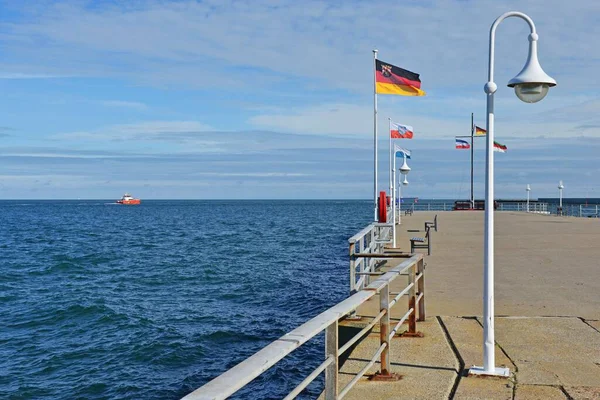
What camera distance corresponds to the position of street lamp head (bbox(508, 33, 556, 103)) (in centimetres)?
639

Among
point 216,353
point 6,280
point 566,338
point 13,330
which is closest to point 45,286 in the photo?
point 6,280

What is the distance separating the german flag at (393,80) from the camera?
19.5 m

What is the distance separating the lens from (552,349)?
26.1 feet

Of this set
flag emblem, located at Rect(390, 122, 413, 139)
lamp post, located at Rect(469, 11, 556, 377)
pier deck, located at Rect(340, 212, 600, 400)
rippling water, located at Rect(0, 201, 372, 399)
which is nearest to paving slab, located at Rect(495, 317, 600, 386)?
pier deck, located at Rect(340, 212, 600, 400)

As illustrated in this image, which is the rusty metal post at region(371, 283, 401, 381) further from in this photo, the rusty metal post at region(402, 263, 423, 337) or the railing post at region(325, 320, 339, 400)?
the railing post at region(325, 320, 339, 400)

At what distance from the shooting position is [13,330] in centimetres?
1723

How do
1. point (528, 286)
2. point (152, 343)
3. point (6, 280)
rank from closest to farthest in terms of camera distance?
point (528, 286)
point (152, 343)
point (6, 280)

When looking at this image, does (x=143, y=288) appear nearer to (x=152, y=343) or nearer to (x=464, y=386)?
(x=152, y=343)

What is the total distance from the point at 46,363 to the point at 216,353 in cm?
364

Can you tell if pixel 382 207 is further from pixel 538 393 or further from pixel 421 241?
pixel 538 393

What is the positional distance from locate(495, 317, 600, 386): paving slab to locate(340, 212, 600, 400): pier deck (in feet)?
0.03

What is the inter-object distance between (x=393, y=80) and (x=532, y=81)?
13477 millimetres

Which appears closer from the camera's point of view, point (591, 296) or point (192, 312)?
point (591, 296)

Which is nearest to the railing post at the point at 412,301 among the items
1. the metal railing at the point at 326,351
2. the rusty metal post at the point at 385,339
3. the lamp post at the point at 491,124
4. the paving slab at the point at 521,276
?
the metal railing at the point at 326,351
